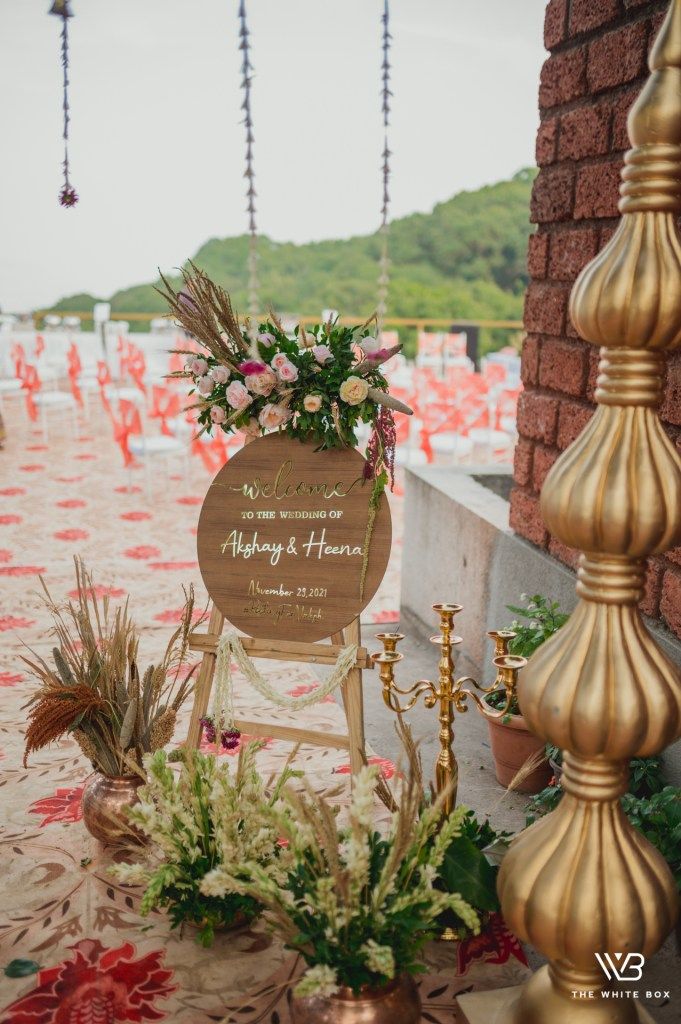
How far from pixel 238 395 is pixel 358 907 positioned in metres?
1.05

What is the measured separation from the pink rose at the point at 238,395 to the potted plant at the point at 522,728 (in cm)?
88

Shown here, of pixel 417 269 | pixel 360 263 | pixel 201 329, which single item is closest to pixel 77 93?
pixel 360 263

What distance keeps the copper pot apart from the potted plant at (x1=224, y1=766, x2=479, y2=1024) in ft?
2.02

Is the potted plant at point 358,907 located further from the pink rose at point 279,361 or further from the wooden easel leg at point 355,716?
the pink rose at point 279,361

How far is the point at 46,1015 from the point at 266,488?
1.12 m

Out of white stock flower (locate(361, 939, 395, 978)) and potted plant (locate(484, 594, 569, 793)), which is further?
potted plant (locate(484, 594, 569, 793))

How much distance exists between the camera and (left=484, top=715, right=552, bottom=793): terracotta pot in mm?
2273

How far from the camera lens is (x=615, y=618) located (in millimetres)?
1131

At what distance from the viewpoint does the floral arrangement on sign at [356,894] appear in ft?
4.35

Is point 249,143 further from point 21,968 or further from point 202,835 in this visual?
point 21,968

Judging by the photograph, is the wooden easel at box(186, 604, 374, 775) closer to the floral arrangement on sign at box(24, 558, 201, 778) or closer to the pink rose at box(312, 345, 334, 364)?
the floral arrangement on sign at box(24, 558, 201, 778)

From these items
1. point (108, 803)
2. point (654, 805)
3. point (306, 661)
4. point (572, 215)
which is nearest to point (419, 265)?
point (572, 215)

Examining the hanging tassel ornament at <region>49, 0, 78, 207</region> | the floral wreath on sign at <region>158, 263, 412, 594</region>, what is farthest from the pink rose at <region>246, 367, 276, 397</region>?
the hanging tassel ornament at <region>49, 0, 78, 207</region>

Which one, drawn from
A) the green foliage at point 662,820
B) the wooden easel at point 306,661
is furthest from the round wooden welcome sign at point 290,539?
the green foliage at point 662,820
